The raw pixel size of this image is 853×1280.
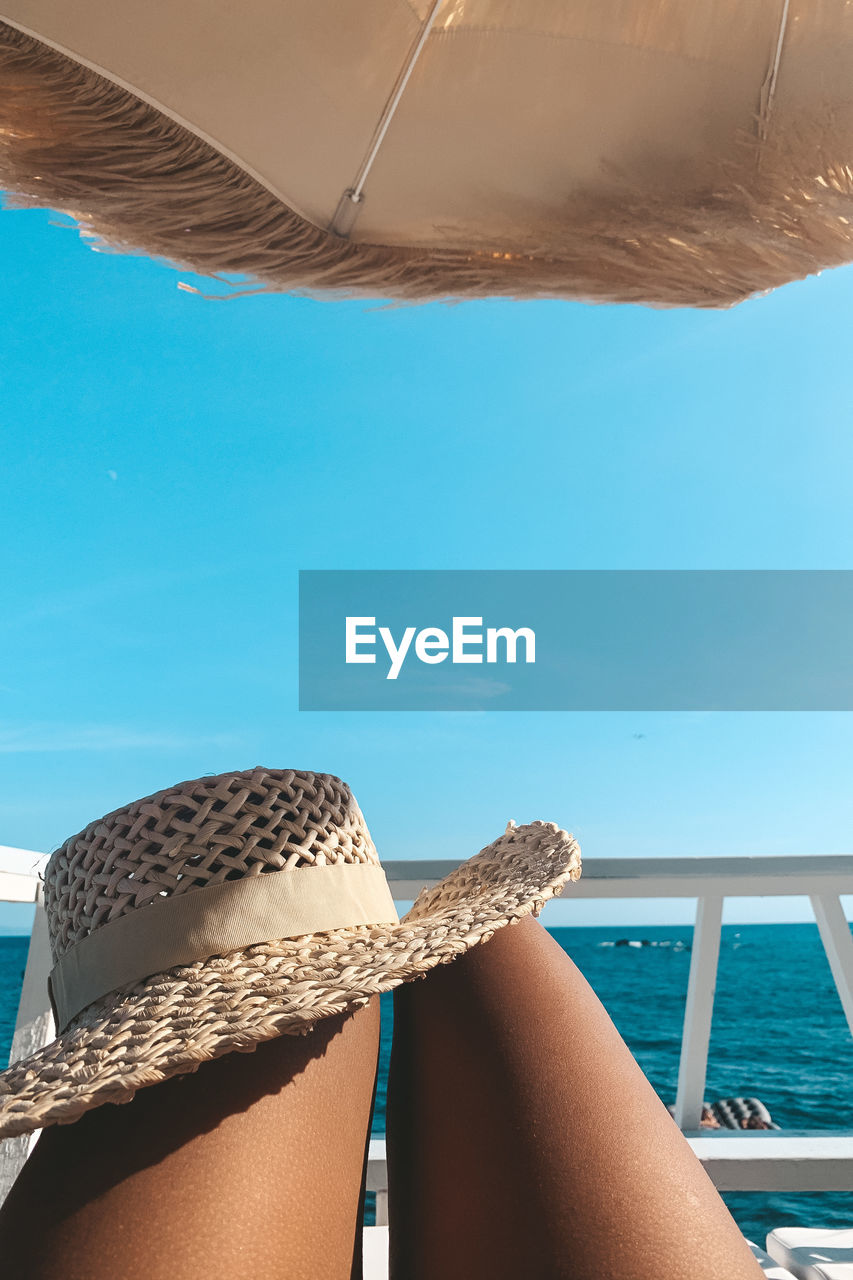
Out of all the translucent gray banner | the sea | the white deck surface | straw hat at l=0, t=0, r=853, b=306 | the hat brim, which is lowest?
the sea

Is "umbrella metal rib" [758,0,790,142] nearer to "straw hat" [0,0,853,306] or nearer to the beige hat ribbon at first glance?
"straw hat" [0,0,853,306]

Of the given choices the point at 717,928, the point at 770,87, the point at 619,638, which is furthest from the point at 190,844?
the point at 619,638

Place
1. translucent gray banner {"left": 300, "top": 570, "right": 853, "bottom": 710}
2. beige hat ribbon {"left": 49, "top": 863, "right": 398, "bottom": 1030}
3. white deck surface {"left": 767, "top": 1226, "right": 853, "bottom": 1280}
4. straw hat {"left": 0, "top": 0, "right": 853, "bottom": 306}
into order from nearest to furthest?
1. beige hat ribbon {"left": 49, "top": 863, "right": 398, "bottom": 1030}
2. straw hat {"left": 0, "top": 0, "right": 853, "bottom": 306}
3. white deck surface {"left": 767, "top": 1226, "right": 853, "bottom": 1280}
4. translucent gray banner {"left": 300, "top": 570, "right": 853, "bottom": 710}

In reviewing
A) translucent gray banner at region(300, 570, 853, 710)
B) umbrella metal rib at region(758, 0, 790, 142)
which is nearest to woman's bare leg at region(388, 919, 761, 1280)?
umbrella metal rib at region(758, 0, 790, 142)

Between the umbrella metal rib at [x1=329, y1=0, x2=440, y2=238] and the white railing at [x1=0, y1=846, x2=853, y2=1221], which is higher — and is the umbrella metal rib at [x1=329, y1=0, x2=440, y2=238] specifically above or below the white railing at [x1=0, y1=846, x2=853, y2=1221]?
above

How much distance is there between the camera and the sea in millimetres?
18250

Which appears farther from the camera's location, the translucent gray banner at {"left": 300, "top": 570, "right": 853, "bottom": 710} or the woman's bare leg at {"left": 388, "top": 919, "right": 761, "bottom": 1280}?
the translucent gray banner at {"left": 300, "top": 570, "right": 853, "bottom": 710}

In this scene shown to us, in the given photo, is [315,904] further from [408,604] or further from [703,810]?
[703,810]

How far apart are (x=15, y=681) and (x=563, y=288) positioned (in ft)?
143

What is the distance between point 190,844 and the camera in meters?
0.74

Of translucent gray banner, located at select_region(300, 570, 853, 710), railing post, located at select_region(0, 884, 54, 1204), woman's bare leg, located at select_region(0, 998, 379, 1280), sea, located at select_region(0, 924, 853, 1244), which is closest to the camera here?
woman's bare leg, located at select_region(0, 998, 379, 1280)

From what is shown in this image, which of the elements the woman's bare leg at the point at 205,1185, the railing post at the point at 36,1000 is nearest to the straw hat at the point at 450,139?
the woman's bare leg at the point at 205,1185

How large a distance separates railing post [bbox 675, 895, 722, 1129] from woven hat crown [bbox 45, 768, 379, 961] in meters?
1.27

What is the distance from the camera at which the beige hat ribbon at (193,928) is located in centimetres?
68
